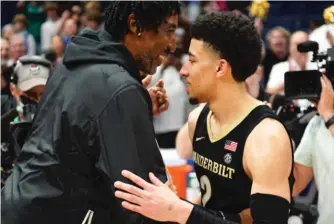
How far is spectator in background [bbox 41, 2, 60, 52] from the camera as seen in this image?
28.0 feet

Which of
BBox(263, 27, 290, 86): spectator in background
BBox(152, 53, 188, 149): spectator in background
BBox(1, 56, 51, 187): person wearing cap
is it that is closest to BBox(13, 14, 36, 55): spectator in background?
BBox(152, 53, 188, 149): spectator in background

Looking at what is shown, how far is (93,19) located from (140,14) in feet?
20.4

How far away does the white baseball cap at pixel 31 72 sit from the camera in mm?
3855

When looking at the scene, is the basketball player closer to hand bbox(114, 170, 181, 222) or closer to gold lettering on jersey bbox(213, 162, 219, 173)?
gold lettering on jersey bbox(213, 162, 219, 173)

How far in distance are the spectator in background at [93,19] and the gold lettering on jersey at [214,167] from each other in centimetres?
582

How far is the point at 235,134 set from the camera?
2361mm

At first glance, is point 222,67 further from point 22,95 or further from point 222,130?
point 22,95

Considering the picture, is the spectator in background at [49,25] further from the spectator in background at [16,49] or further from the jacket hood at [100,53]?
the jacket hood at [100,53]

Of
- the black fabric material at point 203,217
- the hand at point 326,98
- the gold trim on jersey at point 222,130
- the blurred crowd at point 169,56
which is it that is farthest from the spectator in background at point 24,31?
the black fabric material at point 203,217

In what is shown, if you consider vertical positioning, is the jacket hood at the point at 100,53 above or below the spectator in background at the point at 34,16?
above

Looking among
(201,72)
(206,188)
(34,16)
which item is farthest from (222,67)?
(34,16)

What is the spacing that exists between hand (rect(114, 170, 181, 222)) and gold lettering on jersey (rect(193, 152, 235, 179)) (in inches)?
13.6

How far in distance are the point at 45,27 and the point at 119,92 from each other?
23.6 feet

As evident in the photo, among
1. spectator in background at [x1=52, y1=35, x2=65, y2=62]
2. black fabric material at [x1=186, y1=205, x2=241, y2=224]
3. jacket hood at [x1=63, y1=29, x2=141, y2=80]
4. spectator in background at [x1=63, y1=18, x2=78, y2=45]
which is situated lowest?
spectator in background at [x1=52, y1=35, x2=65, y2=62]
